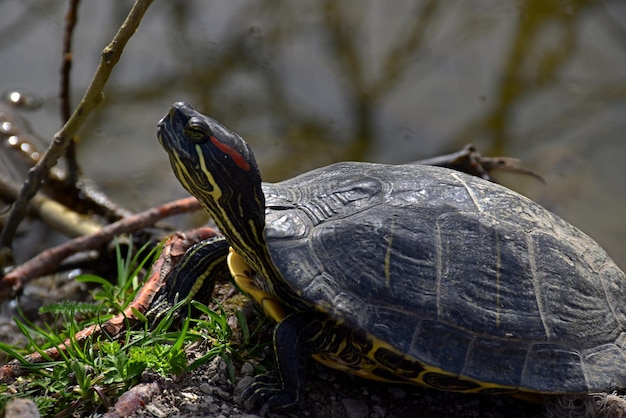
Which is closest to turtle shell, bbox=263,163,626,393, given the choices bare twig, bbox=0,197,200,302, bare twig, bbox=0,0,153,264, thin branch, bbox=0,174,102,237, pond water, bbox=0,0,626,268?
bare twig, bbox=0,0,153,264

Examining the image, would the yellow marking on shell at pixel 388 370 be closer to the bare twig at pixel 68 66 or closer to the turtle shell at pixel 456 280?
the turtle shell at pixel 456 280

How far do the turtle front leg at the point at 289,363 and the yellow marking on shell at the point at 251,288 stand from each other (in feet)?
0.45

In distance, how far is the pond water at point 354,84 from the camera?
659 cm

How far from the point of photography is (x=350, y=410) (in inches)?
120

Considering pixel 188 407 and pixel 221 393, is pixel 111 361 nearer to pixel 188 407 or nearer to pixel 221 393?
pixel 188 407

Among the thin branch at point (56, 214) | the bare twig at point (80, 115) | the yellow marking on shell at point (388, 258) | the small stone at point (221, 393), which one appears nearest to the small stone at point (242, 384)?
Result: the small stone at point (221, 393)

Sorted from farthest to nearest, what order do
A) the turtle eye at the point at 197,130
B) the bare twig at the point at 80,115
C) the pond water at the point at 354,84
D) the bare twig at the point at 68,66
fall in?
the pond water at the point at 354,84, the bare twig at the point at 68,66, the bare twig at the point at 80,115, the turtle eye at the point at 197,130

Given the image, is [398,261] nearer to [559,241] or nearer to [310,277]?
[310,277]

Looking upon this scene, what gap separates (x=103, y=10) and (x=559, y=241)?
20.3 ft

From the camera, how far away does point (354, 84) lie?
748 cm

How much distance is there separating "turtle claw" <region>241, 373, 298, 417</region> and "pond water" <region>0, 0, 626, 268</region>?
11.2 feet

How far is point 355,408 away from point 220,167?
4.03ft

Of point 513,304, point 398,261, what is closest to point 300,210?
point 398,261

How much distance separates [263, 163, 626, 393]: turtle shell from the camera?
9.47 feet
